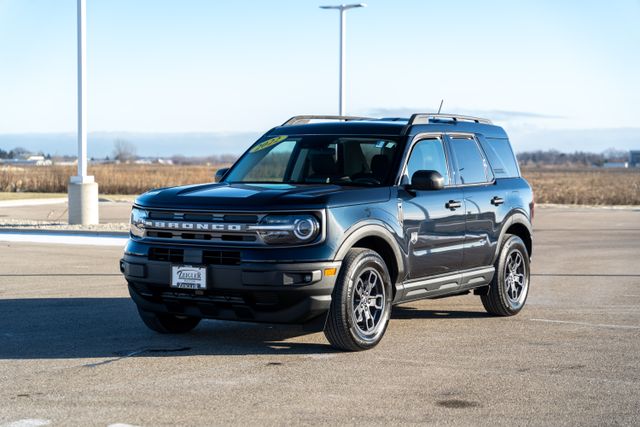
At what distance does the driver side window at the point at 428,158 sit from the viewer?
9.95 m

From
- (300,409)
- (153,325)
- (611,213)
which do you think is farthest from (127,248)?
(611,213)

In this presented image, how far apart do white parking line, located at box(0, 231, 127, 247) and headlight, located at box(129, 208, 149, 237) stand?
35.0 ft

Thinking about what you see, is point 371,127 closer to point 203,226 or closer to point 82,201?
point 203,226

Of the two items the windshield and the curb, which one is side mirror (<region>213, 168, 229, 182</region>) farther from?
the curb

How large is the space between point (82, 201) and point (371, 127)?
14.7 metres

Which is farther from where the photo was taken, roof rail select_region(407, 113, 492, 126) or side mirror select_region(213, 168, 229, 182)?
side mirror select_region(213, 168, 229, 182)

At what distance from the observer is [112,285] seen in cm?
1356

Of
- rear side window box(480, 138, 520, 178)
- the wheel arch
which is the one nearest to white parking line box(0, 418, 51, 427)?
the wheel arch

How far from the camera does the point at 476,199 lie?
34.9 ft

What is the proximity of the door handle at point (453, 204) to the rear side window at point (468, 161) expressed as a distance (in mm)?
338

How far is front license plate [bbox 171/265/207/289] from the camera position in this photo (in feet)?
28.3

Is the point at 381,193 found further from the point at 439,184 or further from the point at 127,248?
the point at 127,248

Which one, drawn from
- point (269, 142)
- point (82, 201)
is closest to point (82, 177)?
point (82, 201)

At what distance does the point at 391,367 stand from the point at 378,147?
2464 millimetres
